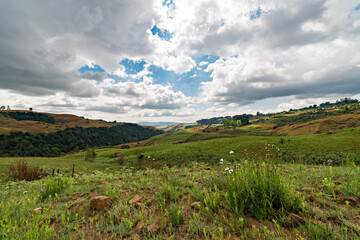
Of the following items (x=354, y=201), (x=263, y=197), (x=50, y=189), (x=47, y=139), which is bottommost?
(x=47, y=139)

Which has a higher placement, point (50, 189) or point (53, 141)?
point (50, 189)

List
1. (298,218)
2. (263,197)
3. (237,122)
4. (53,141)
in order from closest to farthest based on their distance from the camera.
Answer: (298,218) < (263,197) < (53,141) < (237,122)

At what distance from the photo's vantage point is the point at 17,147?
87.0 metres

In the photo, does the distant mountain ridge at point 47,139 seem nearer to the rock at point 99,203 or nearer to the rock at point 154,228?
the rock at point 99,203

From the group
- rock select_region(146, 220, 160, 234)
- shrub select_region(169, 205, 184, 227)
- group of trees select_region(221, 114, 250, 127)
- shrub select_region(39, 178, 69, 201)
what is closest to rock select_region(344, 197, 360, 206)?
shrub select_region(169, 205, 184, 227)

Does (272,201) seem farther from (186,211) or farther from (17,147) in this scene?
(17,147)

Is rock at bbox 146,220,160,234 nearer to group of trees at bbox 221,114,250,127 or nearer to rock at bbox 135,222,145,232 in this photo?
rock at bbox 135,222,145,232

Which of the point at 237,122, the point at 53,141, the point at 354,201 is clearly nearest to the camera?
the point at 354,201

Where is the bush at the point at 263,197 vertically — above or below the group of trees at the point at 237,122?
above

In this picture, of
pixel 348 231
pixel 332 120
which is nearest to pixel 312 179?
pixel 348 231

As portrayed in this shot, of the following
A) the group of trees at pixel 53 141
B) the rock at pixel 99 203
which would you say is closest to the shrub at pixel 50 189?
the rock at pixel 99 203

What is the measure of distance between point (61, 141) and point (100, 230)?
145 metres

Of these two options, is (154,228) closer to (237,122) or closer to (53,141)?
(237,122)

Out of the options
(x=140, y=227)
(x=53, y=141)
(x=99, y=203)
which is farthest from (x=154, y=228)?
(x=53, y=141)
